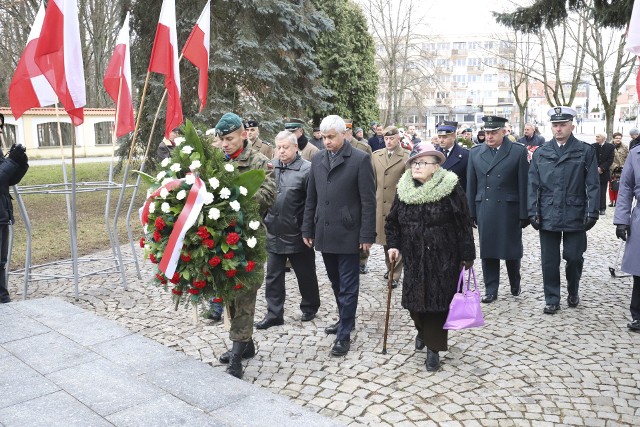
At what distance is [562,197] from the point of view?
20.3ft

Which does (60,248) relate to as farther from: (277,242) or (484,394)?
(484,394)

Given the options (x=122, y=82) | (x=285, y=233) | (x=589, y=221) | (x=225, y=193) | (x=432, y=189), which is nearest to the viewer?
(x=225, y=193)

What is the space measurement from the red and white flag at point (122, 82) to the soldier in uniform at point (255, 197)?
2469 millimetres

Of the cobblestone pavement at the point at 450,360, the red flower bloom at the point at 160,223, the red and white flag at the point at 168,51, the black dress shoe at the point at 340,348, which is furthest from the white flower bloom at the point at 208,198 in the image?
the red and white flag at the point at 168,51

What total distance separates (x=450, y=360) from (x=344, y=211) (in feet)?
5.22

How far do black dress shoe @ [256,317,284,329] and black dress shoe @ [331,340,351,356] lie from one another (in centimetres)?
101

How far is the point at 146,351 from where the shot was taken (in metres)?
4.91

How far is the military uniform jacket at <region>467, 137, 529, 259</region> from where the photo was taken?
6645 millimetres

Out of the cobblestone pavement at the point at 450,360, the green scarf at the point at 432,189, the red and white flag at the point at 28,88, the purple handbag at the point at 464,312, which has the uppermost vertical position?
the red and white flag at the point at 28,88

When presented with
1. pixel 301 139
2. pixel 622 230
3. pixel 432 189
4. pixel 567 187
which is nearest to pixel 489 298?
pixel 567 187

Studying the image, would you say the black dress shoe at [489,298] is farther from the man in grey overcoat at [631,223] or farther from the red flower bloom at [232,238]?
the red flower bloom at [232,238]

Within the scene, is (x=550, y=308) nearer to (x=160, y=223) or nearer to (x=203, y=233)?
(x=203, y=233)

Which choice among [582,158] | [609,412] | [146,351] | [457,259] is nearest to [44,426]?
[146,351]

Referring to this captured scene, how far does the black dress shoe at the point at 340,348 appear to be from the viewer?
5.11m
